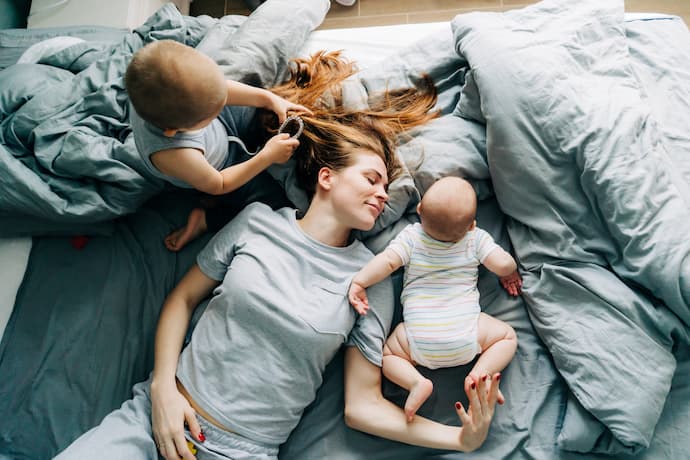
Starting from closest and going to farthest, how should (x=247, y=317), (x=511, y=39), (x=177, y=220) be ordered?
(x=247, y=317) → (x=511, y=39) → (x=177, y=220)

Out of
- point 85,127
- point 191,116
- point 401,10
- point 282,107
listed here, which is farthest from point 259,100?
point 401,10

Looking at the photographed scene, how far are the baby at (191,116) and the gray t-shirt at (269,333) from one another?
17 cm

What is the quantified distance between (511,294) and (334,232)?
1.43 feet

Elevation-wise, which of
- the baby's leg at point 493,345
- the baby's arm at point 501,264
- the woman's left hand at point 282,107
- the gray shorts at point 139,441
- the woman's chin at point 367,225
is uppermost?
the woman's left hand at point 282,107

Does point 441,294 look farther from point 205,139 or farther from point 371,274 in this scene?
point 205,139

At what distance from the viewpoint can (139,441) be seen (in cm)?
100

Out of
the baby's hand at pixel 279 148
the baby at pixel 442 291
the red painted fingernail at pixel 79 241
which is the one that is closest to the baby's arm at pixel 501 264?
the baby at pixel 442 291

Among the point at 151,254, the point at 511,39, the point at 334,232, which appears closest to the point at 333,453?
the point at 334,232

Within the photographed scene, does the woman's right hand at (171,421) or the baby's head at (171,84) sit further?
the woman's right hand at (171,421)

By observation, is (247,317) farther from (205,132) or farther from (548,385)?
(548,385)

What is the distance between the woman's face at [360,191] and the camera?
3.66 feet

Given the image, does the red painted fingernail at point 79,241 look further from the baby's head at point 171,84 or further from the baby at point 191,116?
the baby's head at point 171,84

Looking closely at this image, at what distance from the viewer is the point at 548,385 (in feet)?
3.57

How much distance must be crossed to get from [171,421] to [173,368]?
0.11 metres
